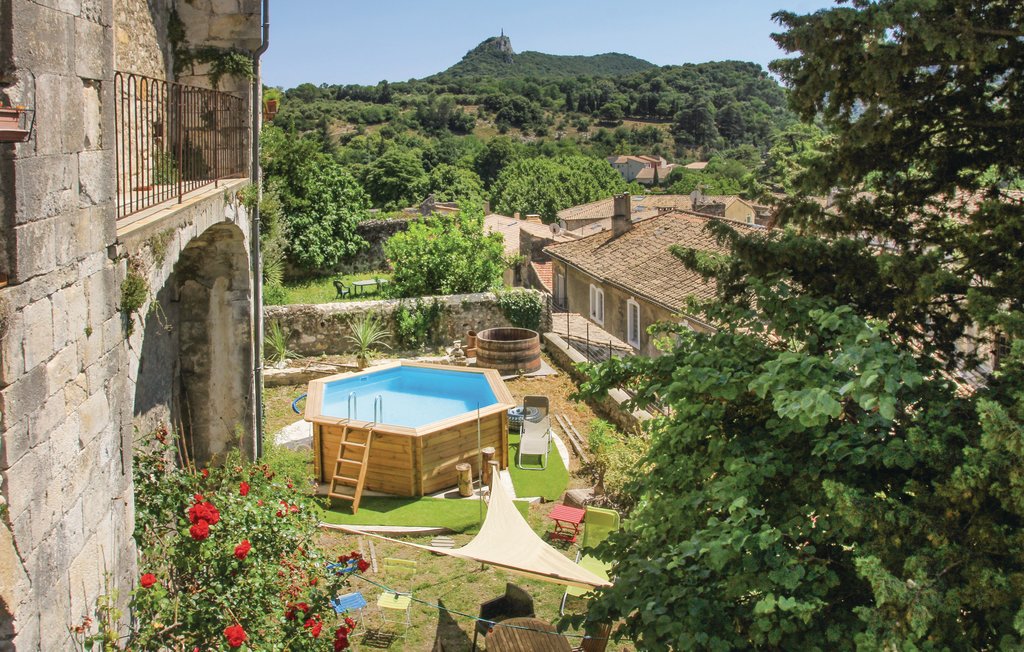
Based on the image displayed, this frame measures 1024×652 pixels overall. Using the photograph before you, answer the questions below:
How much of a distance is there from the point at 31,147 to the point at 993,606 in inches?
196

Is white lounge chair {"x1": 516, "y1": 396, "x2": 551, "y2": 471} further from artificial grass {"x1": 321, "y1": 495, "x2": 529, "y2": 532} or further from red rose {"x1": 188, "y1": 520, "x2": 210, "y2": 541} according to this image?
red rose {"x1": 188, "y1": 520, "x2": 210, "y2": 541}

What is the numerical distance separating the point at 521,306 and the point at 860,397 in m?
14.9

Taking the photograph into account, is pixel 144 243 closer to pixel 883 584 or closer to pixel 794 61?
pixel 794 61

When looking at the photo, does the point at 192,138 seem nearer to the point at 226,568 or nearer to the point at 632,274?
the point at 226,568

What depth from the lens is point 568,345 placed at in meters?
18.8

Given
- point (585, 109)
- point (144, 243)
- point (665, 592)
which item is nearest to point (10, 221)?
point (144, 243)

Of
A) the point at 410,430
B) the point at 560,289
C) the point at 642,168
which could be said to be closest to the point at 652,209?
the point at 560,289

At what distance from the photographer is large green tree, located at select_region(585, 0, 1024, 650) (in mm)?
4082

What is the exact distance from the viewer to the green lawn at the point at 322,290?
24.1m

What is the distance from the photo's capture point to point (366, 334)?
1789cm

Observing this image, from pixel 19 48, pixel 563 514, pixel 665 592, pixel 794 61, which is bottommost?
pixel 563 514

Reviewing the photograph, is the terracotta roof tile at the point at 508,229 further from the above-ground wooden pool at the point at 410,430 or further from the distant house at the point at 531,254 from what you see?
the above-ground wooden pool at the point at 410,430

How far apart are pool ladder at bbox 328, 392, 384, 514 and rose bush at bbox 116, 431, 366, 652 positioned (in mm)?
4734

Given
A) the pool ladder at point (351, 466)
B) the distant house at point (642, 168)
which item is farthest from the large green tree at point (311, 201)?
the distant house at point (642, 168)
